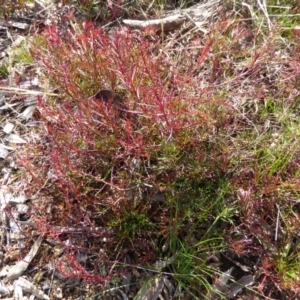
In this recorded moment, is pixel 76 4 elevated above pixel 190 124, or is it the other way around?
pixel 76 4

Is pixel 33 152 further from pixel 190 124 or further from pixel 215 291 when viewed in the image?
pixel 215 291

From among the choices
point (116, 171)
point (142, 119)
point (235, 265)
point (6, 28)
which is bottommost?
point (235, 265)

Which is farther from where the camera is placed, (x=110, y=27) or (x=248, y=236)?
(x=110, y=27)

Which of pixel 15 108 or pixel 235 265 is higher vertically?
pixel 15 108

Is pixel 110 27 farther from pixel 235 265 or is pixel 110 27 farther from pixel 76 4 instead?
pixel 235 265

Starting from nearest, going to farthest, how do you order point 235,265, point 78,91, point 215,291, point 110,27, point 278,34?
1. point 215,291
2. point 235,265
3. point 78,91
4. point 278,34
5. point 110,27

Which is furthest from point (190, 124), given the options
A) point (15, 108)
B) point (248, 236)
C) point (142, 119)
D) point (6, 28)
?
point (6, 28)

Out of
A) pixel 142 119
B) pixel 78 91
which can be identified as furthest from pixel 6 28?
pixel 142 119

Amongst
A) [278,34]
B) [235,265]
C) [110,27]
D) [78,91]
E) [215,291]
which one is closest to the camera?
[215,291]

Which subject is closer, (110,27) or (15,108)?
(15,108)
